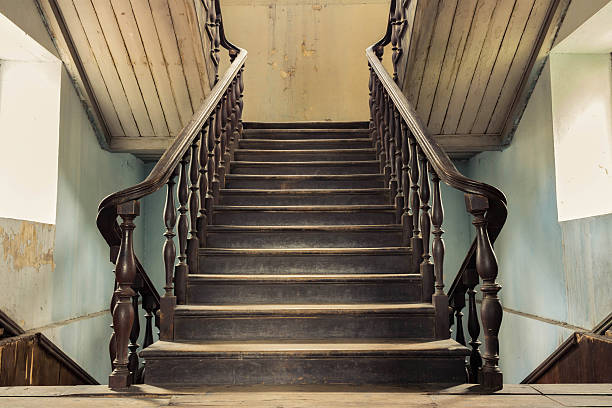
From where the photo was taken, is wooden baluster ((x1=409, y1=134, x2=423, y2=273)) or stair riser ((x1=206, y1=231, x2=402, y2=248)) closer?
wooden baluster ((x1=409, y1=134, x2=423, y2=273))

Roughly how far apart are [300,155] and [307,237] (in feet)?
4.32

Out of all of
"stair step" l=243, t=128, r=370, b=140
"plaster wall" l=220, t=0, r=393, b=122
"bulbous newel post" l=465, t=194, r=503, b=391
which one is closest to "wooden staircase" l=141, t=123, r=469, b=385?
"bulbous newel post" l=465, t=194, r=503, b=391

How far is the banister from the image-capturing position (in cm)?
209

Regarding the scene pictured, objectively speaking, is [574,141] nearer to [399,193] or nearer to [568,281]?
[568,281]

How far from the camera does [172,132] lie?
4.79 meters

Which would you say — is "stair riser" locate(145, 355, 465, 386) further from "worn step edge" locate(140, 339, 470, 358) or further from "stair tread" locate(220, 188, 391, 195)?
"stair tread" locate(220, 188, 391, 195)

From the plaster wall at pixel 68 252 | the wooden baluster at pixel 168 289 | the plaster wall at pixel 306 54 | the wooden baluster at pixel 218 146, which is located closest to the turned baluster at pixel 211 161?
the wooden baluster at pixel 218 146

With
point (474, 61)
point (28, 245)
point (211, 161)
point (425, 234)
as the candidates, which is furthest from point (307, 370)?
point (474, 61)

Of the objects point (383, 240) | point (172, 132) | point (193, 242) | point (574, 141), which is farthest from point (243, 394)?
point (172, 132)

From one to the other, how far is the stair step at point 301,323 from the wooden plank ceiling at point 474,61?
2.20 meters

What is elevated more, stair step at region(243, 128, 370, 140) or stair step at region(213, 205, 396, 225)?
stair step at region(243, 128, 370, 140)

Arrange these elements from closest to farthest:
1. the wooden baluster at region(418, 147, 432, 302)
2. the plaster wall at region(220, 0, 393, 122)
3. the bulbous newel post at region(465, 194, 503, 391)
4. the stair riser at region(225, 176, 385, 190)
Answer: the bulbous newel post at region(465, 194, 503, 391), the wooden baluster at region(418, 147, 432, 302), the stair riser at region(225, 176, 385, 190), the plaster wall at region(220, 0, 393, 122)

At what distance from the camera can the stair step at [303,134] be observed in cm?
494

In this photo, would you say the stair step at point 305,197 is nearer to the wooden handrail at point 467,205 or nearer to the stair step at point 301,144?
the wooden handrail at point 467,205
